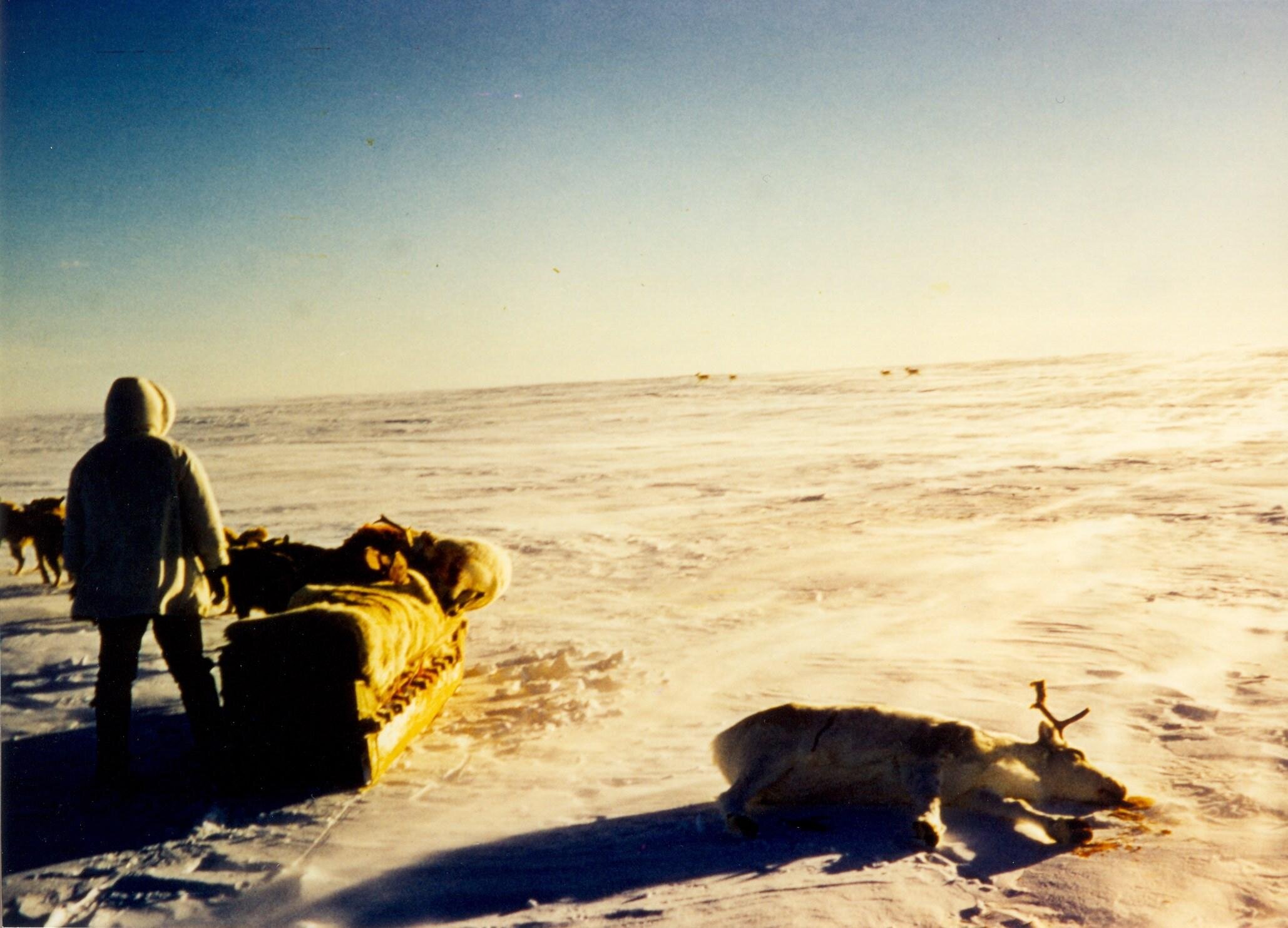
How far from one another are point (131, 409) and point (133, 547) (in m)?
0.56

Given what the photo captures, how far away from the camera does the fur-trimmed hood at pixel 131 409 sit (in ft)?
13.7

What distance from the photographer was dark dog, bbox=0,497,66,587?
8367 millimetres

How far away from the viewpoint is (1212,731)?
463cm

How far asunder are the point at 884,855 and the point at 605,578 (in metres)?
5.28

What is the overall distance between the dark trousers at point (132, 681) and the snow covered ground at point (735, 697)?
0.69 feet

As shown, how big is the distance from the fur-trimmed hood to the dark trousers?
76cm

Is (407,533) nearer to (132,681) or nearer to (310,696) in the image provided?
(310,696)

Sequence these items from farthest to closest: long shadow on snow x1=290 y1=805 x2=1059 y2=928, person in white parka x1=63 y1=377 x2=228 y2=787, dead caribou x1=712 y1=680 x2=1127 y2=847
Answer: person in white parka x1=63 y1=377 x2=228 y2=787, dead caribou x1=712 y1=680 x2=1127 y2=847, long shadow on snow x1=290 y1=805 x2=1059 y2=928

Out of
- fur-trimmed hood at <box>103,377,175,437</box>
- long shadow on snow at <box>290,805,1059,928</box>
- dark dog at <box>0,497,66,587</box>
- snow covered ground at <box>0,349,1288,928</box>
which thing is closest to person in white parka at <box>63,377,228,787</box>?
fur-trimmed hood at <box>103,377,175,437</box>

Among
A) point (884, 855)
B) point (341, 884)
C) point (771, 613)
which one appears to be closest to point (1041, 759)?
point (884, 855)

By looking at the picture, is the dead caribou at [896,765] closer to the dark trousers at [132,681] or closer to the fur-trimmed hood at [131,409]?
the dark trousers at [132,681]

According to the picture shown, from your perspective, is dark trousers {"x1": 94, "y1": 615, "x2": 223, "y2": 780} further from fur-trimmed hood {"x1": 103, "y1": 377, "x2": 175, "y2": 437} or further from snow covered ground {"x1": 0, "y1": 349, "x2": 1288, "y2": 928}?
fur-trimmed hood {"x1": 103, "y1": 377, "x2": 175, "y2": 437}

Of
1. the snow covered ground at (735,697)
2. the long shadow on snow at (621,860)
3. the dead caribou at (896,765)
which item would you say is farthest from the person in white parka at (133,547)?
the dead caribou at (896,765)

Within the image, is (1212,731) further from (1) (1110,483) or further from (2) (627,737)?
(1) (1110,483)
